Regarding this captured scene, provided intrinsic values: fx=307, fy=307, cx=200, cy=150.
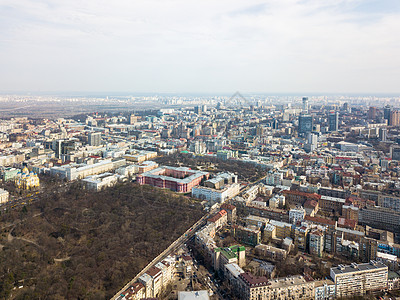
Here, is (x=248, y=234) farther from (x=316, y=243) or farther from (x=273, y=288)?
(x=273, y=288)

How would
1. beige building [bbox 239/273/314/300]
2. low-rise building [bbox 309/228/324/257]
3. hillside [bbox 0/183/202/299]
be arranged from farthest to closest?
1. low-rise building [bbox 309/228/324/257]
2. hillside [bbox 0/183/202/299]
3. beige building [bbox 239/273/314/300]

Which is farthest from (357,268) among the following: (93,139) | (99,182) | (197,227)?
(93,139)

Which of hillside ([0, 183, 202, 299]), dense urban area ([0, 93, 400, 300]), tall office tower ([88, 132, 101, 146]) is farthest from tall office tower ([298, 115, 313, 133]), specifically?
hillside ([0, 183, 202, 299])

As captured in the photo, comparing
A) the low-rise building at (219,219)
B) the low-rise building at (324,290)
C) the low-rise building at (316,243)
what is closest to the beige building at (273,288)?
the low-rise building at (324,290)

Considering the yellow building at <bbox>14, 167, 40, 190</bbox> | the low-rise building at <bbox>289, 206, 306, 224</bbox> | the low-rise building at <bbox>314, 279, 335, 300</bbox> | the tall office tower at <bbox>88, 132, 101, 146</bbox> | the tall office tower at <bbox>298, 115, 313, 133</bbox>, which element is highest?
the tall office tower at <bbox>298, 115, 313, 133</bbox>

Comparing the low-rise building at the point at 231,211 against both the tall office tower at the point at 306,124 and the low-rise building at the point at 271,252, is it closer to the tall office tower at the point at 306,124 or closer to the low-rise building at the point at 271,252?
the low-rise building at the point at 271,252

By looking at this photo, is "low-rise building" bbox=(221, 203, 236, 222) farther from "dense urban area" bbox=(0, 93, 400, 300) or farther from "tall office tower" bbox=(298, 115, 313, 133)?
"tall office tower" bbox=(298, 115, 313, 133)

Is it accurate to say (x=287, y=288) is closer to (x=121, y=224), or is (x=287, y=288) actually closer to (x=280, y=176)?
(x=121, y=224)
